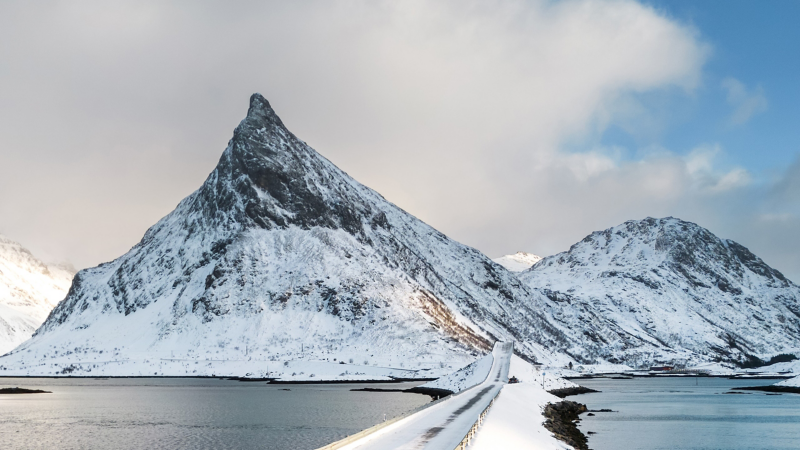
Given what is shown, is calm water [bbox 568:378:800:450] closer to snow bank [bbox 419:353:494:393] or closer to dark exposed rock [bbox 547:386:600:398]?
dark exposed rock [bbox 547:386:600:398]

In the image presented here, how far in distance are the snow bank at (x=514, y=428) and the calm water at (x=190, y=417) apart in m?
13.0

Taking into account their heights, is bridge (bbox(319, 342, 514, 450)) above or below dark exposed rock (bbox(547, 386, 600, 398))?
below

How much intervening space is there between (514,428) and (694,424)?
138 ft

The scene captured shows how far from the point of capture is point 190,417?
275 ft

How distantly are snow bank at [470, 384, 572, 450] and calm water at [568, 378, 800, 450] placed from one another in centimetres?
605

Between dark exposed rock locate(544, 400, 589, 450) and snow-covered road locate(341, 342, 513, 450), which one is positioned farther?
dark exposed rock locate(544, 400, 589, 450)

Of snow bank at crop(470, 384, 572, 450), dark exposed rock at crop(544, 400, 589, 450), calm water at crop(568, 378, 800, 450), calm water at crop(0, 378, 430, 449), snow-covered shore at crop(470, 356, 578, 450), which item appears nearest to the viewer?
snow bank at crop(470, 384, 572, 450)

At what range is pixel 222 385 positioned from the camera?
150 metres

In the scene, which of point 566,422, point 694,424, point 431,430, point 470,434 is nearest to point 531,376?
point 694,424

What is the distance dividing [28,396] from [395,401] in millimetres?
59253

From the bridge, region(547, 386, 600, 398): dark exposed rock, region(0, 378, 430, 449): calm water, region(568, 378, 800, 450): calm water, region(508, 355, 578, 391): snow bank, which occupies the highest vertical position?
region(508, 355, 578, 391): snow bank

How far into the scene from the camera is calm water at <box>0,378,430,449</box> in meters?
62.6

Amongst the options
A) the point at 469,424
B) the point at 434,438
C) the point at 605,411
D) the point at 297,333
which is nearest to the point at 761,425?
the point at 605,411

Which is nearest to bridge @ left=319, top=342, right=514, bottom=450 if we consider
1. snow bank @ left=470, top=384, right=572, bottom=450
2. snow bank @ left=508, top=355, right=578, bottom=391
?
snow bank @ left=470, top=384, right=572, bottom=450
